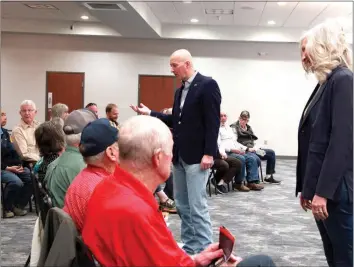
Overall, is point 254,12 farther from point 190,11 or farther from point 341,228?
point 341,228

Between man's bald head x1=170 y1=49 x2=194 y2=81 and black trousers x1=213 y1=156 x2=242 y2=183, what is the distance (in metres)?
3.44

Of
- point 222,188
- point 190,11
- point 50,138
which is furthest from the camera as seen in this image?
point 190,11

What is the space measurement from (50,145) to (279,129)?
944 cm

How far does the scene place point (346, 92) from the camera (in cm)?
188

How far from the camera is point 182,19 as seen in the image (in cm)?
1084

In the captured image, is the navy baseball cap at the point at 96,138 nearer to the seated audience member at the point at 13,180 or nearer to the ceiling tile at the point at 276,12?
the seated audience member at the point at 13,180

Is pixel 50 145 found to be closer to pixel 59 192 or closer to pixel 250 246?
pixel 59 192

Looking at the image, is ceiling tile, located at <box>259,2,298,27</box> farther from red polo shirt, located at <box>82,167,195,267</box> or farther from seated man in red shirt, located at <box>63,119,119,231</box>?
red polo shirt, located at <box>82,167,195,267</box>

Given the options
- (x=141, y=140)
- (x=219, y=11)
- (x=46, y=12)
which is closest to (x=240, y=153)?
(x=219, y=11)

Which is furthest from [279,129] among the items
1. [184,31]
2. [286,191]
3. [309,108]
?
[309,108]

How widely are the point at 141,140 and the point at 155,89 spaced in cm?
1081

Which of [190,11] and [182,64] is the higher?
[190,11]

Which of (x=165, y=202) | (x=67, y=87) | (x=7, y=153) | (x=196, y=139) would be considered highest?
(x=67, y=87)

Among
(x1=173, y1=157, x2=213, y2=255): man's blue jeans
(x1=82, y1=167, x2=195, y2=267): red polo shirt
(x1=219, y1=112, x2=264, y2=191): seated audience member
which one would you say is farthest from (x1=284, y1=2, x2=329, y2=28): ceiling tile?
(x1=82, y1=167, x2=195, y2=267): red polo shirt
